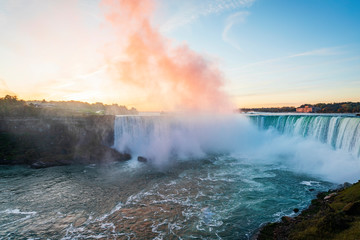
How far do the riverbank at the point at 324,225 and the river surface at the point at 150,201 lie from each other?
1.32 meters

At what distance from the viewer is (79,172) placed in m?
26.6

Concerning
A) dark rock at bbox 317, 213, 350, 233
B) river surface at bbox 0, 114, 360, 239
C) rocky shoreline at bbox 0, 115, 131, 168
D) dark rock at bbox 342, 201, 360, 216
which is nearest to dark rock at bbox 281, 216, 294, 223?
river surface at bbox 0, 114, 360, 239

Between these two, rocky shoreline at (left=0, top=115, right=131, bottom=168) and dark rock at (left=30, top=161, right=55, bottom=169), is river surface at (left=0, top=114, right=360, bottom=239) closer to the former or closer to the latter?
dark rock at (left=30, top=161, right=55, bottom=169)

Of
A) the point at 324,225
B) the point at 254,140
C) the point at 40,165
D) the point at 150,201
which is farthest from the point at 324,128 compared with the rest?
the point at 40,165

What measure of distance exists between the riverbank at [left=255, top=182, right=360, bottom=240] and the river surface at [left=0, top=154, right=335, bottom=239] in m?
1.32

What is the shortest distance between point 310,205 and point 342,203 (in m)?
2.55

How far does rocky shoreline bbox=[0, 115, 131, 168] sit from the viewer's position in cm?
3170

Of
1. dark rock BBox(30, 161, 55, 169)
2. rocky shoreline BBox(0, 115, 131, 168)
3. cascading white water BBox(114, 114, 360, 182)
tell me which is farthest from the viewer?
rocky shoreline BBox(0, 115, 131, 168)

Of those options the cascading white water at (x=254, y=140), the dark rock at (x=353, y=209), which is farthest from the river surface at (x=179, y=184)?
the dark rock at (x=353, y=209)

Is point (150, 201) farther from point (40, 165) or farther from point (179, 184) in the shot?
point (40, 165)

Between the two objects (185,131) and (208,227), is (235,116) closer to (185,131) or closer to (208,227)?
(185,131)

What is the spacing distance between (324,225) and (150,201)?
12850mm

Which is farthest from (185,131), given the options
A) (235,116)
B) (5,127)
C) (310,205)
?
(5,127)

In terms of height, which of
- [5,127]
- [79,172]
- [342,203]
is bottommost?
[79,172]
